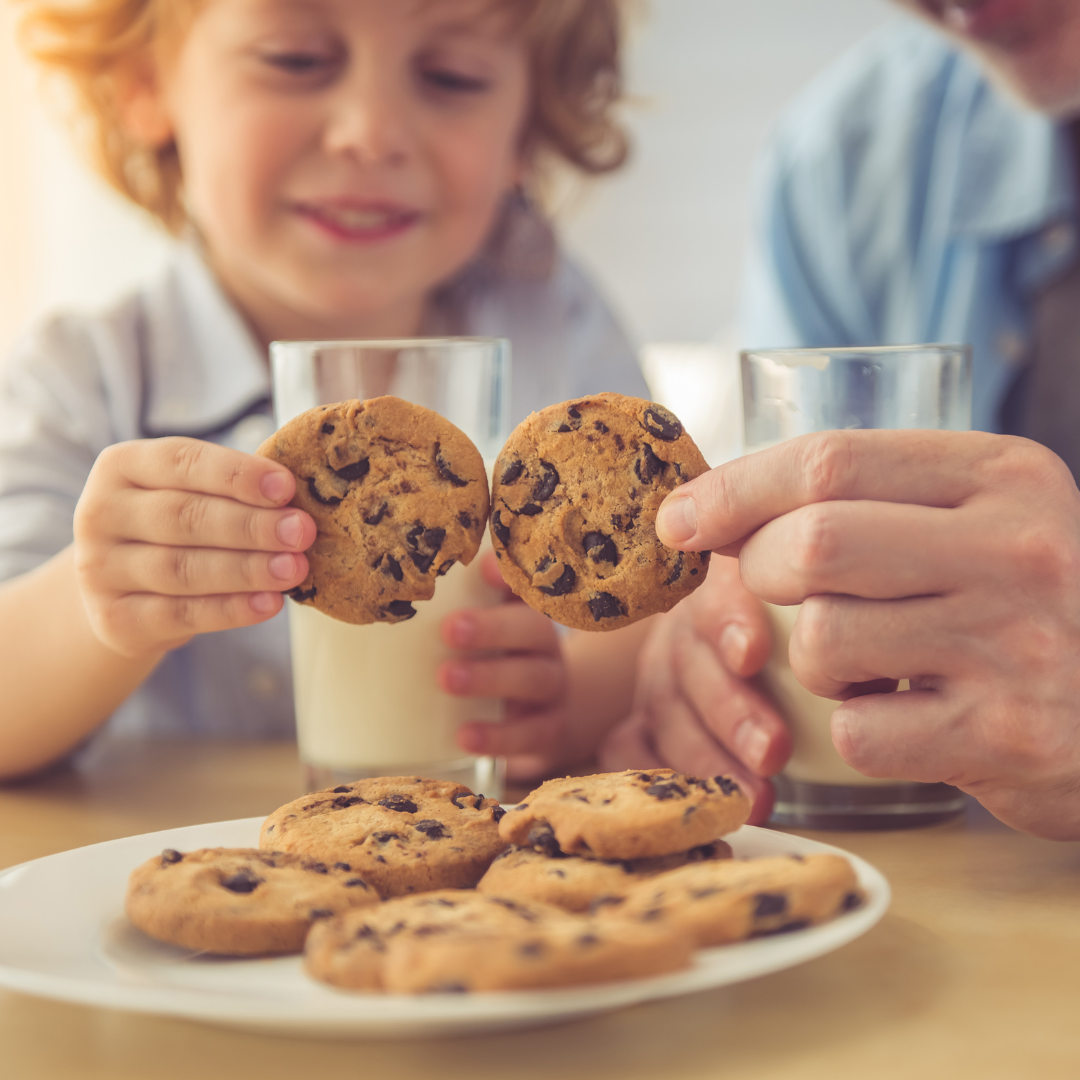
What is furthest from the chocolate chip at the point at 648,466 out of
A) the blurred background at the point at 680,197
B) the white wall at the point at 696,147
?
the white wall at the point at 696,147

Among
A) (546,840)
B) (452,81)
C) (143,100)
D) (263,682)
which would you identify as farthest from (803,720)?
(143,100)

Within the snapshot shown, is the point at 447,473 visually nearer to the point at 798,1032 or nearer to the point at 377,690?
the point at 377,690

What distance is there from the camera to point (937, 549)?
2.21 ft

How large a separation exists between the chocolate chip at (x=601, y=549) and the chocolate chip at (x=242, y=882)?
274 mm

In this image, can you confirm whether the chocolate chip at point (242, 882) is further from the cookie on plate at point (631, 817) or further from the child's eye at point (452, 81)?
the child's eye at point (452, 81)

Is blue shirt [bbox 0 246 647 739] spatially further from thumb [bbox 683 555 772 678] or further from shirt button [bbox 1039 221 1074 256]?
shirt button [bbox 1039 221 1074 256]

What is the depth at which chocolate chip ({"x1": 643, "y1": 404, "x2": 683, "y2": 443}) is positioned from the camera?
717 millimetres

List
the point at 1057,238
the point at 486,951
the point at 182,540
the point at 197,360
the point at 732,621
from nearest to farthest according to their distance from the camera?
the point at 486,951
the point at 182,540
the point at 732,621
the point at 197,360
the point at 1057,238

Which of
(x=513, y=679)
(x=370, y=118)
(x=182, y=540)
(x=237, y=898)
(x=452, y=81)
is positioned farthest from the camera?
(x=452, y=81)

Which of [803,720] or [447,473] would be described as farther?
[803,720]

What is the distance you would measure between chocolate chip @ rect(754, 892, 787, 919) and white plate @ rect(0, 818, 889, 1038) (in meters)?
0.01

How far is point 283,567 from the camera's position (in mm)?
739

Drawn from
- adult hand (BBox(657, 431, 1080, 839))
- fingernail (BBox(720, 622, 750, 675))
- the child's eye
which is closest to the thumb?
fingernail (BBox(720, 622, 750, 675))

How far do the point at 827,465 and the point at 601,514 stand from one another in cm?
14
